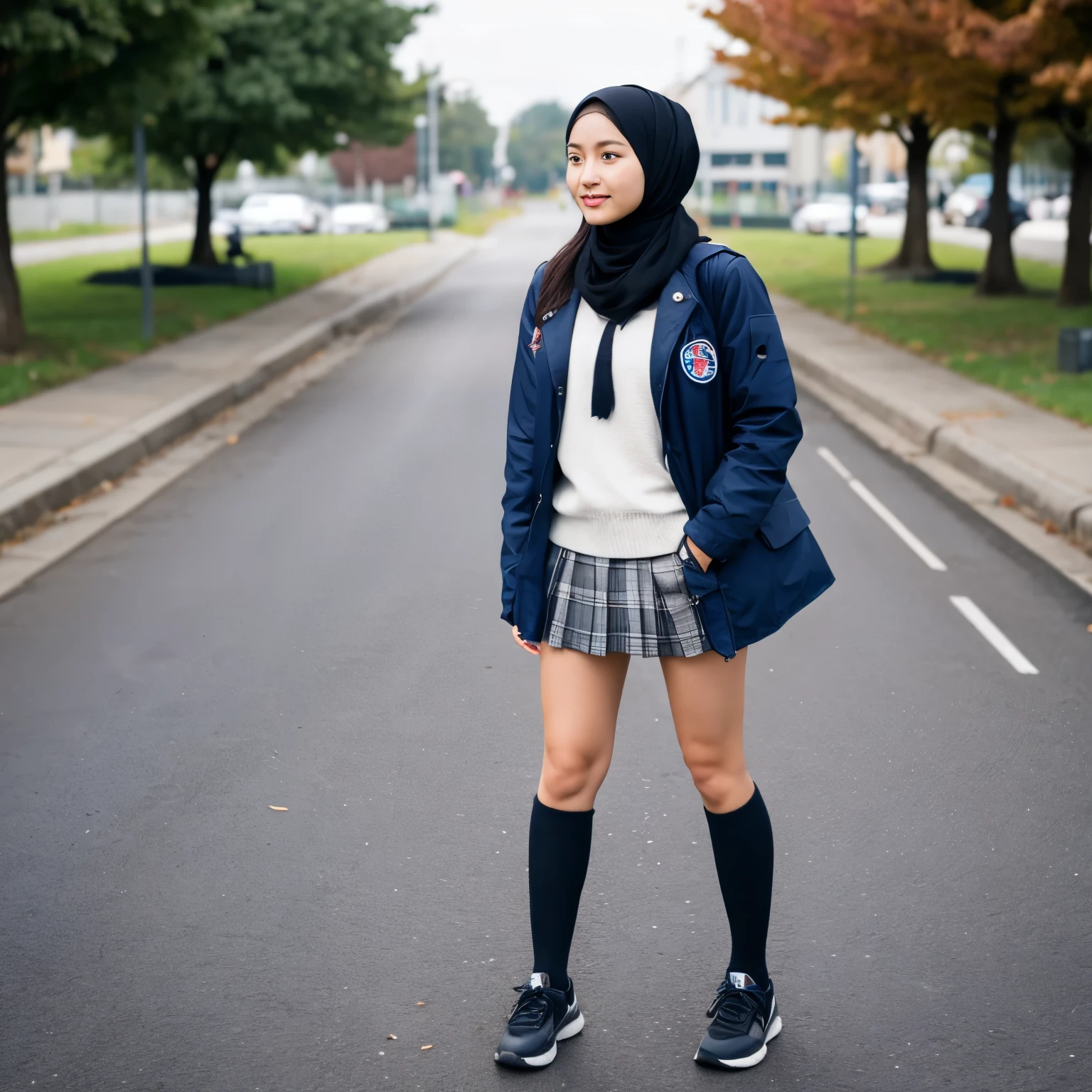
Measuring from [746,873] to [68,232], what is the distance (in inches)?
2239

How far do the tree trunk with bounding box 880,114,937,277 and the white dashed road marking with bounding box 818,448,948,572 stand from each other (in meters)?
20.2

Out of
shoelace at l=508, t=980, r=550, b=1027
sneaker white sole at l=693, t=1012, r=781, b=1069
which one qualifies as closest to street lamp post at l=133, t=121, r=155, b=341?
shoelace at l=508, t=980, r=550, b=1027

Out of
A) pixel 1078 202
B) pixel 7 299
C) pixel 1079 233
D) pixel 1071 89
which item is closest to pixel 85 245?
pixel 7 299

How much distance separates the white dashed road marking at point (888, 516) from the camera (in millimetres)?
8766

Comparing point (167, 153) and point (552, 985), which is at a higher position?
point (167, 153)

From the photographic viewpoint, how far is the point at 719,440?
10.7 feet

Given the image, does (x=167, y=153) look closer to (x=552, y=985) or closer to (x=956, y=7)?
(x=956, y=7)

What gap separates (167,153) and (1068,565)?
25295 mm

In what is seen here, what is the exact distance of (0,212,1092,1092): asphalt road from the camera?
11.8ft

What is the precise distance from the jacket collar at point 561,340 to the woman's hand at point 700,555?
42 cm

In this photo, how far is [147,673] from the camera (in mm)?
6516

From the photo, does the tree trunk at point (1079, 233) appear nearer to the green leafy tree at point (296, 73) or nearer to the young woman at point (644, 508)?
the green leafy tree at point (296, 73)

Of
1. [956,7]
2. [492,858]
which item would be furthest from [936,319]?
[492,858]

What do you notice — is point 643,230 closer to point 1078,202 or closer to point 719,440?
point 719,440
